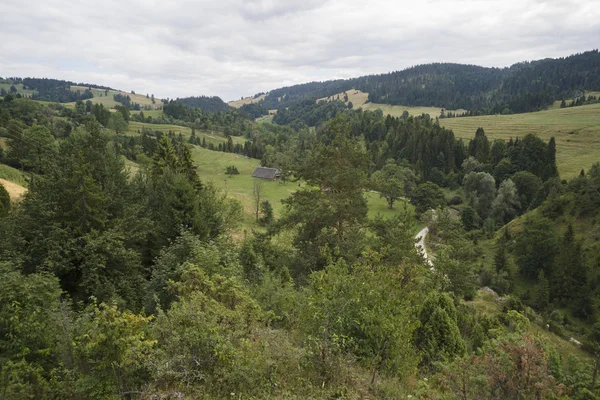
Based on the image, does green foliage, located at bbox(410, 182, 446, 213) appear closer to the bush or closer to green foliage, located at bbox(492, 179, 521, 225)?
the bush

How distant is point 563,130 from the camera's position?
325ft

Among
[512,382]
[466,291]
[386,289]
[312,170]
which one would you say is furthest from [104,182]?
[466,291]

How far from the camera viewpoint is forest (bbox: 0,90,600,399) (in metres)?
6.60

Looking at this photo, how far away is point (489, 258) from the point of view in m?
49.7

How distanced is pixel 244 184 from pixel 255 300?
6659cm

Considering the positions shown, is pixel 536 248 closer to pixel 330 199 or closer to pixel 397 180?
pixel 397 180

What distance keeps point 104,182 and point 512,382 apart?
21.8m

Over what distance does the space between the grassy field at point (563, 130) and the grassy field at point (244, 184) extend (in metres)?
40.8

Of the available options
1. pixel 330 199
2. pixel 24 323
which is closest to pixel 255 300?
pixel 24 323

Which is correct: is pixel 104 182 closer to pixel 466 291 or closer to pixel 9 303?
pixel 9 303

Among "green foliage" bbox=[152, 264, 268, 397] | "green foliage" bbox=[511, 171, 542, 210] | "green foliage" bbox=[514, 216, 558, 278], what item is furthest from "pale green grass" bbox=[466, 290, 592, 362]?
"green foliage" bbox=[511, 171, 542, 210]

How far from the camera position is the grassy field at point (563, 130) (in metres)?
77.1

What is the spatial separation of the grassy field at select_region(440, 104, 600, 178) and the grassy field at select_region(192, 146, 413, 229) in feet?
134

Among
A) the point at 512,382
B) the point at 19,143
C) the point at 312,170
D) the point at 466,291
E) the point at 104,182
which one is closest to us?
the point at 512,382
